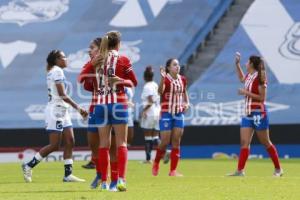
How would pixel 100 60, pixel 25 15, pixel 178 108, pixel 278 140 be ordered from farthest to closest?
pixel 25 15
pixel 278 140
pixel 178 108
pixel 100 60

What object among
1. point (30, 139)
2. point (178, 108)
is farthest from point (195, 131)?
point (178, 108)

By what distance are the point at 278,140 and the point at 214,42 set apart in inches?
145

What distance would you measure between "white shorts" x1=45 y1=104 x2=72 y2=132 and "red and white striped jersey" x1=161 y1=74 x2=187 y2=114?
7.13 feet

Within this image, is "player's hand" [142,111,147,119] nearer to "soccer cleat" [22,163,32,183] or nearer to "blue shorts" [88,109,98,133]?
"soccer cleat" [22,163,32,183]

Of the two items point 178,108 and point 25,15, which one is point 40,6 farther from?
point 178,108

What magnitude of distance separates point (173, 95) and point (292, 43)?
1158 centimetres

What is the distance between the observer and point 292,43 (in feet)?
89.2

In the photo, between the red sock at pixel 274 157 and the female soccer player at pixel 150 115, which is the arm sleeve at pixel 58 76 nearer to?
the red sock at pixel 274 157

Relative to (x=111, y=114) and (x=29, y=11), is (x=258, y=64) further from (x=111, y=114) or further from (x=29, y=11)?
(x=29, y=11)

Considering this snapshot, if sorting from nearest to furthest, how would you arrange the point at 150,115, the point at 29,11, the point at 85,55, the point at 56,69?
the point at 56,69 → the point at 150,115 → the point at 85,55 → the point at 29,11

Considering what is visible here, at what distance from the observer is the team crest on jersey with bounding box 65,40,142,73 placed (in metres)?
27.5

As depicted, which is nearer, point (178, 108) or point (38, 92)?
point (178, 108)

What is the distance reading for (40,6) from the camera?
2795cm

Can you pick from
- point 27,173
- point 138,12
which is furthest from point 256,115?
point 138,12
